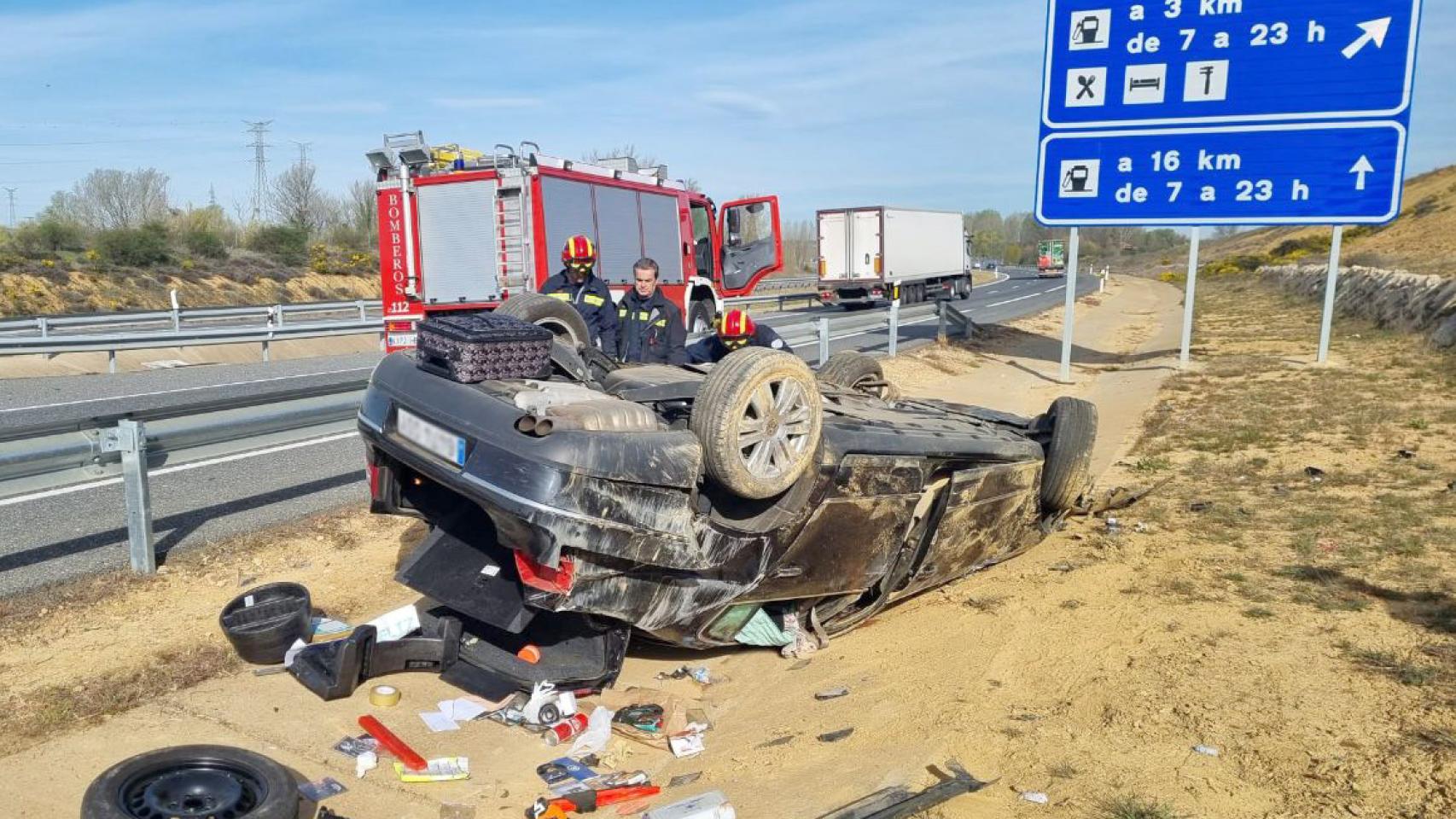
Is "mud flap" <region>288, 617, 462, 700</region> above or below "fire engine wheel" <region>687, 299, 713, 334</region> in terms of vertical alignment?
below

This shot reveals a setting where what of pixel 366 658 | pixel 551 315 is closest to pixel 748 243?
pixel 551 315

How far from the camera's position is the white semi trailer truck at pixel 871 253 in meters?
33.4

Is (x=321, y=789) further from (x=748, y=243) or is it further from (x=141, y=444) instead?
(x=748, y=243)

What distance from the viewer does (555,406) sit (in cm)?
352

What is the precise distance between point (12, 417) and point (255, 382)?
11.1 feet

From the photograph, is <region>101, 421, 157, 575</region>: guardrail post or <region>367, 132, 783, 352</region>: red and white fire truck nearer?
<region>101, 421, 157, 575</region>: guardrail post

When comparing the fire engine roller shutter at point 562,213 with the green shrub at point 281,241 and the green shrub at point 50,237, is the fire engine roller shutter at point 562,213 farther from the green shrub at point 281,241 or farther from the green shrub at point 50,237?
the green shrub at point 281,241

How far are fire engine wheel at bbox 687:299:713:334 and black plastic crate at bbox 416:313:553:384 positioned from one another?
10481 mm

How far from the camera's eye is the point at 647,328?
278 inches

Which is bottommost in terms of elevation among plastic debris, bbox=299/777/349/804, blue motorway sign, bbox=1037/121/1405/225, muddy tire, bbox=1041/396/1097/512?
plastic debris, bbox=299/777/349/804

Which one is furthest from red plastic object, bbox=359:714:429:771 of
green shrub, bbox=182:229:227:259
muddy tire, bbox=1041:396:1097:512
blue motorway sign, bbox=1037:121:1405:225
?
green shrub, bbox=182:229:227:259

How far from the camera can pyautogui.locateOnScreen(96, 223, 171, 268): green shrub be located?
34.8 meters

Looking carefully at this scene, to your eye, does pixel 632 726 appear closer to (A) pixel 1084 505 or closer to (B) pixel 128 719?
(B) pixel 128 719

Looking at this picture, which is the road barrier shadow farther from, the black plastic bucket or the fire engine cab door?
the fire engine cab door
